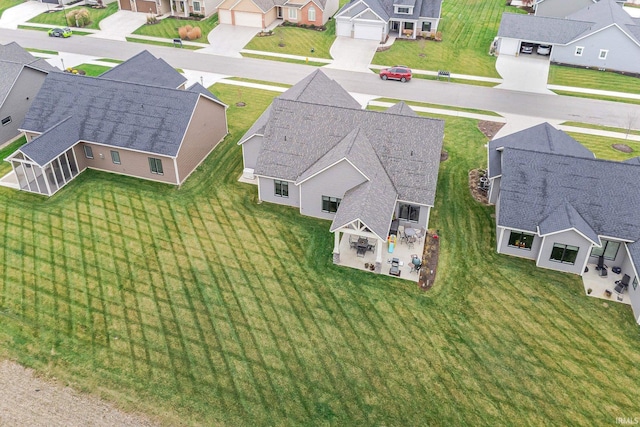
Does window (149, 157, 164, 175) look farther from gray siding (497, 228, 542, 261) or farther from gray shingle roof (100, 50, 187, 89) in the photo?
gray siding (497, 228, 542, 261)

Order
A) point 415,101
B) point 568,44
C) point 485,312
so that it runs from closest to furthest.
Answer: point 485,312, point 415,101, point 568,44

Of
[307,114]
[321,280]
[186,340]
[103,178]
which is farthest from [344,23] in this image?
[186,340]

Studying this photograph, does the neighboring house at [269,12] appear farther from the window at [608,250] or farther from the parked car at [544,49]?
the window at [608,250]

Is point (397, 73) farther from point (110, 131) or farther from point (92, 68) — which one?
point (92, 68)

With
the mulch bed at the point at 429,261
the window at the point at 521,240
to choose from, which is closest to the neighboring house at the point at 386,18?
the mulch bed at the point at 429,261

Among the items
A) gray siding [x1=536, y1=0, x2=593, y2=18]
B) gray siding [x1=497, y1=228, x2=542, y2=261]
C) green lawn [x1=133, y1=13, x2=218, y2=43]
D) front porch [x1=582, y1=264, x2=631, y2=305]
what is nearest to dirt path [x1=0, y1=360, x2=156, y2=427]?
gray siding [x1=497, y1=228, x2=542, y2=261]

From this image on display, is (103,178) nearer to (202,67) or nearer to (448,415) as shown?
(202,67)
